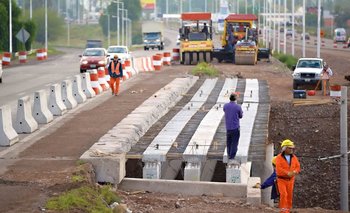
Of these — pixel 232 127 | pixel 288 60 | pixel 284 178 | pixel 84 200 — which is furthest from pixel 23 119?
pixel 288 60

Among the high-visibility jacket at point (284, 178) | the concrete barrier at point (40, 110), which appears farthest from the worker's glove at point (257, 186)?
the concrete barrier at point (40, 110)

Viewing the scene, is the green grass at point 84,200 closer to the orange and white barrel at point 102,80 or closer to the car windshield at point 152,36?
the orange and white barrel at point 102,80

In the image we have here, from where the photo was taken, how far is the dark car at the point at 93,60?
49769 millimetres

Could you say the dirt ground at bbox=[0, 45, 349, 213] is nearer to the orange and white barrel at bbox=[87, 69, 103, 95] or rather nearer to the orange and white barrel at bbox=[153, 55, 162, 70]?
the orange and white barrel at bbox=[87, 69, 103, 95]

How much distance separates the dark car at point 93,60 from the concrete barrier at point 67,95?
21.9 metres

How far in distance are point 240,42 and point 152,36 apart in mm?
48829

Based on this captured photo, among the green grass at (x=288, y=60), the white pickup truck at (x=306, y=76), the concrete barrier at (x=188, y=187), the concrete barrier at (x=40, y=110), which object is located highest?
the concrete barrier at (x=40, y=110)

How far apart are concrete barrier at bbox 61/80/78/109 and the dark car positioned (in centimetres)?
2189

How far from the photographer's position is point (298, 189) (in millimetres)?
22484

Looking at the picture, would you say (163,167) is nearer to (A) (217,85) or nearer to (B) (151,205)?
(B) (151,205)

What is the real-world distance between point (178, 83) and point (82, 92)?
6435 mm

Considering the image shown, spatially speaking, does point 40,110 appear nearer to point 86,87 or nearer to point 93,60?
point 86,87

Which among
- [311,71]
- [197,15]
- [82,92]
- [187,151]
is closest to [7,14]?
[197,15]

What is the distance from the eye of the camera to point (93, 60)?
164 feet
